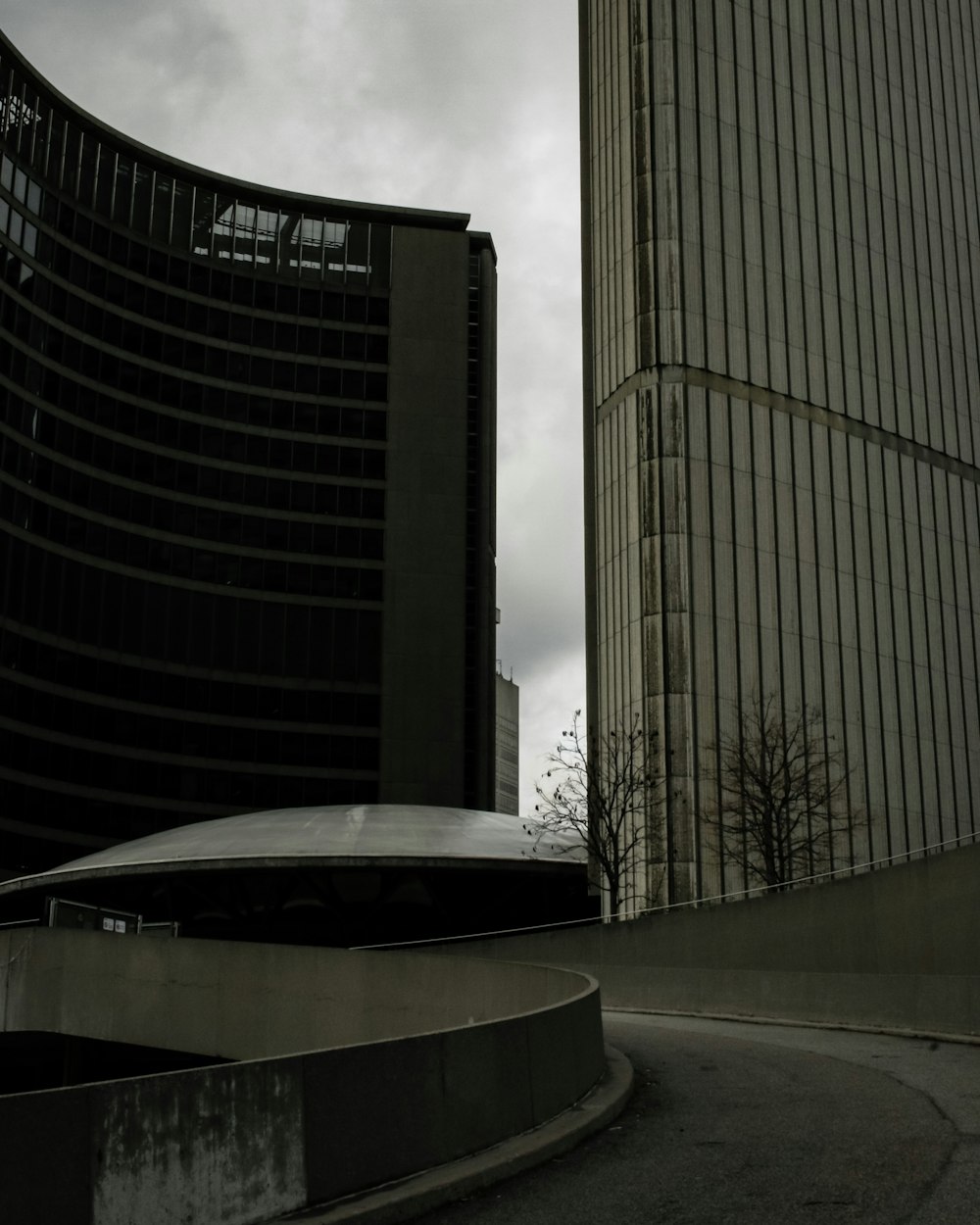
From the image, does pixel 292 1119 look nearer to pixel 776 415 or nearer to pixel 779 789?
pixel 779 789

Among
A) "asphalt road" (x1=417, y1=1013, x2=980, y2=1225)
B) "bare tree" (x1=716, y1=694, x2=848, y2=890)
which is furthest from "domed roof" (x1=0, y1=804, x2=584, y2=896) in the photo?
"asphalt road" (x1=417, y1=1013, x2=980, y2=1225)

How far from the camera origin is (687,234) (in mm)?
55250

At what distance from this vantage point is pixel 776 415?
181ft

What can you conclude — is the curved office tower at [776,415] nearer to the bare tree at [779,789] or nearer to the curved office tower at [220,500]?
the bare tree at [779,789]

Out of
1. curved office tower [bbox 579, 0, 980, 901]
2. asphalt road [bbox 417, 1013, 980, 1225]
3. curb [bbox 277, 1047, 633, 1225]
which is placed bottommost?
asphalt road [bbox 417, 1013, 980, 1225]

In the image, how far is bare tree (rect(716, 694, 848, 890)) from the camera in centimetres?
4681

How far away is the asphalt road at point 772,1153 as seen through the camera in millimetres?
7582

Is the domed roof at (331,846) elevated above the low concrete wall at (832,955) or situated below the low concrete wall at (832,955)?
above

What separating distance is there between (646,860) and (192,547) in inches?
2122

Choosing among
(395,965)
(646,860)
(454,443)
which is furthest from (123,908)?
(454,443)

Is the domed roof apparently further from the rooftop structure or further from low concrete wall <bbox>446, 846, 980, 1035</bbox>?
Result: low concrete wall <bbox>446, 846, 980, 1035</bbox>

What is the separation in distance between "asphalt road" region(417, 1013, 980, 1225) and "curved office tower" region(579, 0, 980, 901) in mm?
34169

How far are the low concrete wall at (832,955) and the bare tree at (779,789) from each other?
1771 centimetres

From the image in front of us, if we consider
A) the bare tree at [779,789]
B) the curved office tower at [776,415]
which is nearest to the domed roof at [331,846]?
the curved office tower at [776,415]
